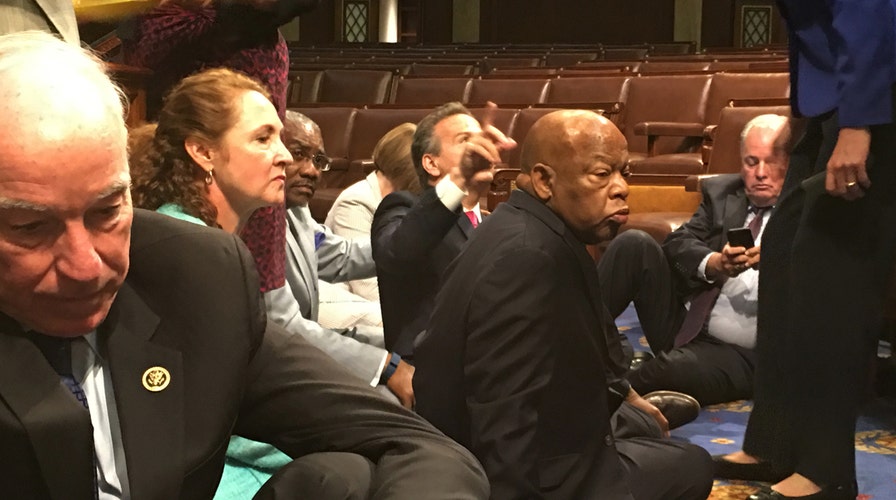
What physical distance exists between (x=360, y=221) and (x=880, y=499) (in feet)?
5.46

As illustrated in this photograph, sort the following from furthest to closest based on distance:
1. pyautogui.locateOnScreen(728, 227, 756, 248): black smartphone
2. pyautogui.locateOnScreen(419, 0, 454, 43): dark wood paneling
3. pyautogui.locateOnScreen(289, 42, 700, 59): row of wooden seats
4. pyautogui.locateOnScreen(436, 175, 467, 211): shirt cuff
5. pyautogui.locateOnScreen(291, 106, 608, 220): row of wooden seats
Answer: pyautogui.locateOnScreen(419, 0, 454, 43): dark wood paneling, pyautogui.locateOnScreen(289, 42, 700, 59): row of wooden seats, pyautogui.locateOnScreen(291, 106, 608, 220): row of wooden seats, pyautogui.locateOnScreen(728, 227, 756, 248): black smartphone, pyautogui.locateOnScreen(436, 175, 467, 211): shirt cuff

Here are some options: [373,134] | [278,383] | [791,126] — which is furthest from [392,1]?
[278,383]

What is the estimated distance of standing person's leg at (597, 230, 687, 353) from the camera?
10.9ft

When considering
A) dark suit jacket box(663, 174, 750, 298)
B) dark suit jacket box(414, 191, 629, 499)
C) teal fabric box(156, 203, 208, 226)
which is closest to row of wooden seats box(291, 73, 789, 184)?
dark suit jacket box(663, 174, 750, 298)

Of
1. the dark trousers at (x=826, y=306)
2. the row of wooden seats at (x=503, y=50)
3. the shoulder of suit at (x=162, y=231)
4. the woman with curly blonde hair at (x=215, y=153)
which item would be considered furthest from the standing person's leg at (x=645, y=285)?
the row of wooden seats at (x=503, y=50)

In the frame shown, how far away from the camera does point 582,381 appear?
1893 mm

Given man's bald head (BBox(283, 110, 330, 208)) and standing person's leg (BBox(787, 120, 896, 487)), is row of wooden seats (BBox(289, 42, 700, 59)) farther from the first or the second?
standing person's leg (BBox(787, 120, 896, 487))

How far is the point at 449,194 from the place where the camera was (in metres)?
2.43

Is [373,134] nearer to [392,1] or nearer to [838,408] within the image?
[838,408]

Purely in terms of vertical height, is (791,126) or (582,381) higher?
(791,126)

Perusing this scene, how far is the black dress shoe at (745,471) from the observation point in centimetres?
243

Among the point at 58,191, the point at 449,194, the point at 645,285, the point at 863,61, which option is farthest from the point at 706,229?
the point at 58,191

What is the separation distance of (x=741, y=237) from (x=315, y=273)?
3.69 feet

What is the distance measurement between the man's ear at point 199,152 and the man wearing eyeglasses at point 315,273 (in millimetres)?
321
